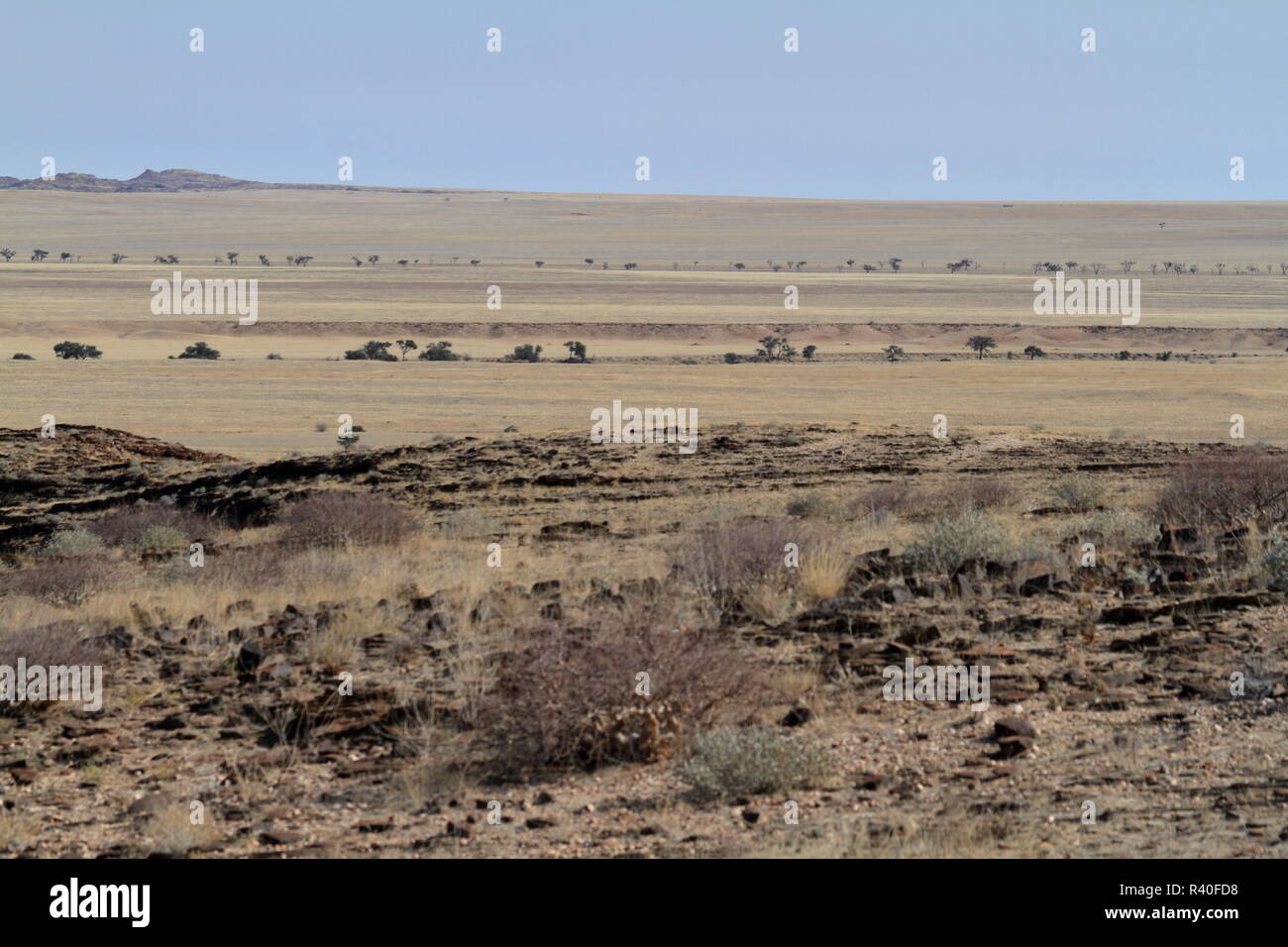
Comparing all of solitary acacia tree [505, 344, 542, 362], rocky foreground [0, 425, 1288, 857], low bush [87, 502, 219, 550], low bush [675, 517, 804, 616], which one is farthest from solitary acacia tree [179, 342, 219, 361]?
low bush [675, 517, 804, 616]

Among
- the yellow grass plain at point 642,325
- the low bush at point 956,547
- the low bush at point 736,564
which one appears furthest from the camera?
the yellow grass plain at point 642,325

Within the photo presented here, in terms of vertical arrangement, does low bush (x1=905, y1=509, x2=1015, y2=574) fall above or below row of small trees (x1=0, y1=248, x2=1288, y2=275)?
below

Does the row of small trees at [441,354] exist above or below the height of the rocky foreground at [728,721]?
above

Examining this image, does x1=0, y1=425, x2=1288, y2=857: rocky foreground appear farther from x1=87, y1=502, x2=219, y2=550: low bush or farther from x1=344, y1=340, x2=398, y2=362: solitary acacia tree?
x1=344, y1=340, x2=398, y2=362: solitary acacia tree

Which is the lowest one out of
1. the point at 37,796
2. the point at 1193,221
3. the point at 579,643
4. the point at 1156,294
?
the point at 37,796

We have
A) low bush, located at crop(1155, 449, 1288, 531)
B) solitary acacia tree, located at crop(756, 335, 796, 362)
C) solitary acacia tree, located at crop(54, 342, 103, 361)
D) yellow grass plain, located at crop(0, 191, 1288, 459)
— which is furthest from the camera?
solitary acacia tree, located at crop(756, 335, 796, 362)

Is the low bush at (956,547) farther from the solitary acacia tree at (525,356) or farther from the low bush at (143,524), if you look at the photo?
the solitary acacia tree at (525,356)

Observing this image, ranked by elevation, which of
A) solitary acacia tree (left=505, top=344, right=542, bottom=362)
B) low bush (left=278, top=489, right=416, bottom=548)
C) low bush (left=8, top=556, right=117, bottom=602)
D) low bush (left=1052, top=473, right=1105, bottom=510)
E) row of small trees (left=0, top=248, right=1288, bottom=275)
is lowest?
low bush (left=8, top=556, right=117, bottom=602)

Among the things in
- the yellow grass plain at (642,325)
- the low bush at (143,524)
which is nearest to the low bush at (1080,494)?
the yellow grass plain at (642,325)

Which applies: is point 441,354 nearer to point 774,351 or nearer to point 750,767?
point 774,351

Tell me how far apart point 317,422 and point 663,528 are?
872 inches

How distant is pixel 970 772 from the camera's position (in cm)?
642
